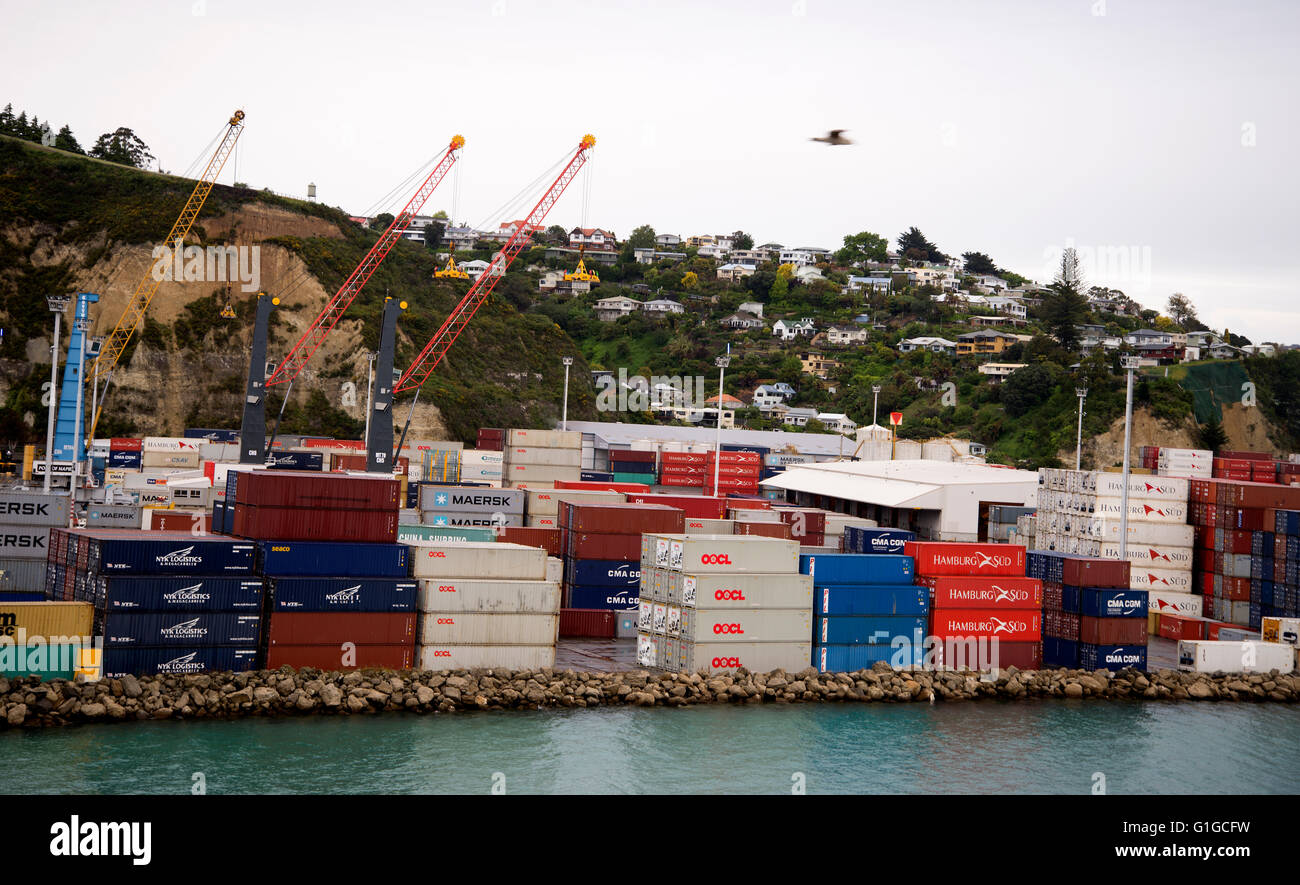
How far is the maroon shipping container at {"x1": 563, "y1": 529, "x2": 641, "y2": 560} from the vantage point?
34938mm

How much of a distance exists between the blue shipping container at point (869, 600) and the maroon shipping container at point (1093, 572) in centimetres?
473

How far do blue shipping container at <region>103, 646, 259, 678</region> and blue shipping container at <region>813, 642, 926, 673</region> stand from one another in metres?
14.5

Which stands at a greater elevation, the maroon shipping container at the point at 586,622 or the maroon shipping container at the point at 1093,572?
the maroon shipping container at the point at 1093,572

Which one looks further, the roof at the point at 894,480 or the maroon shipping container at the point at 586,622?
the roof at the point at 894,480

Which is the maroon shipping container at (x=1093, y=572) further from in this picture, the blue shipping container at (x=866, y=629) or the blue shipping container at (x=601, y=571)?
the blue shipping container at (x=601, y=571)

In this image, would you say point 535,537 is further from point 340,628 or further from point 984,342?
point 984,342

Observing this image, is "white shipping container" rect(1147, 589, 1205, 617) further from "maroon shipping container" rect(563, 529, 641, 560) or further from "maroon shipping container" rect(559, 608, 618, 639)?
"maroon shipping container" rect(559, 608, 618, 639)

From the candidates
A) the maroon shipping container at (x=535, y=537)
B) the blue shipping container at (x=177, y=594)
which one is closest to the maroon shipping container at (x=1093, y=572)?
the maroon shipping container at (x=535, y=537)

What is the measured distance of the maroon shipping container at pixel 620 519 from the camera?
35.1m

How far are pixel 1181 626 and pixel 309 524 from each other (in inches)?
1177

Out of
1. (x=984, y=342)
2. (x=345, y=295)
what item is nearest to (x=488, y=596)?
(x=345, y=295)
